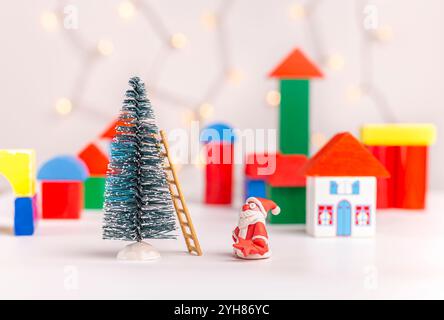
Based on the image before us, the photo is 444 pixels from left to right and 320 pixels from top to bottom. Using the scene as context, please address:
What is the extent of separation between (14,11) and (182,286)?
1939 mm

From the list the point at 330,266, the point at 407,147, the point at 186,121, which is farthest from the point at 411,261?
the point at 186,121

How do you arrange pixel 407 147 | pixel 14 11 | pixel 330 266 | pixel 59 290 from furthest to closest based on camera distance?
pixel 14 11 → pixel 407 147 → pixel 330 266 → pixel 59 290

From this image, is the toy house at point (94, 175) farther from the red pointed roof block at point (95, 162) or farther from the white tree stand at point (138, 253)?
the white tree stand at point (138, 253)

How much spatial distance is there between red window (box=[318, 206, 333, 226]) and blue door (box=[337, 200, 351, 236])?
24 millimetres

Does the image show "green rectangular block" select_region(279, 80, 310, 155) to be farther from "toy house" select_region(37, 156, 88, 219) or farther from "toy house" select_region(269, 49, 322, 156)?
"toy house" select_region(37, 156, 88, 219)

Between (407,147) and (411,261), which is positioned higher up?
(407,147)

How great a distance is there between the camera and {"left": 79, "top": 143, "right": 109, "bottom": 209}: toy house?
91.4 inches

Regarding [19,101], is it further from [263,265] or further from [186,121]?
[263,265]

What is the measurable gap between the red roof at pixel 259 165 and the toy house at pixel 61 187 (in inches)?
22.0

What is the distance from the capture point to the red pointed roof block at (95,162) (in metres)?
2.32

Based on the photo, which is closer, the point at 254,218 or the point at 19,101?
the point at 254,218

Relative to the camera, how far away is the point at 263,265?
58.1 inches

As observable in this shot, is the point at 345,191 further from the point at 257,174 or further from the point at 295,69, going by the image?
the point at 295,69

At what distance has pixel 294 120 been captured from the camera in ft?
7.55
